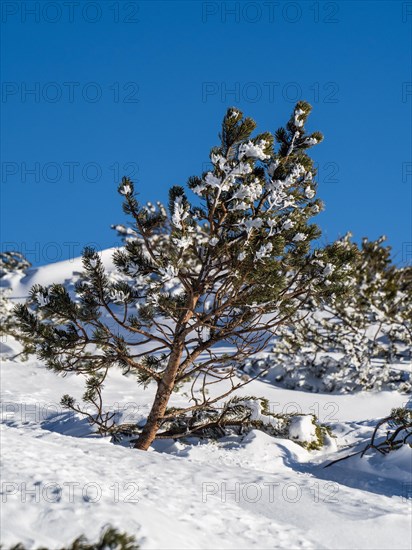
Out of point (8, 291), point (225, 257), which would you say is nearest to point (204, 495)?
point (225, 257)

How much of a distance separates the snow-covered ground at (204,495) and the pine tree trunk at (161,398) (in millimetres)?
581

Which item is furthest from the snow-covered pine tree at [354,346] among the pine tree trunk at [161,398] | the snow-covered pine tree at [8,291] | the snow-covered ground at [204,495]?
the pine tree trunk at [161,398]

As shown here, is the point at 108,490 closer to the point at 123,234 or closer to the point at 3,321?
the point at 3,321

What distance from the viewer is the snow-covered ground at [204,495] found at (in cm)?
403

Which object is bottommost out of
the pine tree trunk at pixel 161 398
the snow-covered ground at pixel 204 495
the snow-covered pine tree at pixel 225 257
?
the snow-covered ground at pixel 204 495

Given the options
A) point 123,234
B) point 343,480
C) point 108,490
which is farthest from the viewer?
point 123,234

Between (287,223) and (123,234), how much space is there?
2284 centimetres

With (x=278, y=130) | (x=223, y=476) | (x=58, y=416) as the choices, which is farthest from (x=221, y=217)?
(x=58, y=416)

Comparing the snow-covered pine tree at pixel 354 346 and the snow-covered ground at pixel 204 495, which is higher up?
the snow-covered pine tree at pixel 354 346

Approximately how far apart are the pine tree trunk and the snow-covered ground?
0.58 metres

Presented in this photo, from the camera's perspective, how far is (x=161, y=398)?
27.5 feet

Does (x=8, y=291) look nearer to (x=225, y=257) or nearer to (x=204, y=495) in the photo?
(x=225, y=257)

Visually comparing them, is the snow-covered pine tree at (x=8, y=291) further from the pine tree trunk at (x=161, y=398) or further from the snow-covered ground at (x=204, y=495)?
the snow-covered ground at (x=204, y=495)

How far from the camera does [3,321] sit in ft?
65.4
